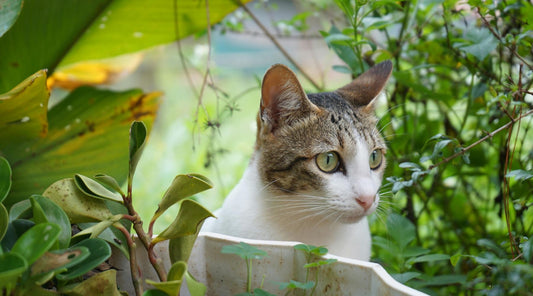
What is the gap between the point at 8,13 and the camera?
39.6 inches

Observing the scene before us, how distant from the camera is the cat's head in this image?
124 cm

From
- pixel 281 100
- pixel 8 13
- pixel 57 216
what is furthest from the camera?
pixel 281 100

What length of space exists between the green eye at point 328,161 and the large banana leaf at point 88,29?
0.64 meters

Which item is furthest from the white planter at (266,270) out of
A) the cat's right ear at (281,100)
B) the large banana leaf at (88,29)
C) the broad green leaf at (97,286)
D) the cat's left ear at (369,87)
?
the large banana leaf at (88,29)

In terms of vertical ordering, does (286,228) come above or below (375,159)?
below

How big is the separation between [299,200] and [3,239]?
73cm

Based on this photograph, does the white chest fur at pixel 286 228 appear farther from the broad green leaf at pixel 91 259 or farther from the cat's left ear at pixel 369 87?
the broad green leaf at pixel 91 259

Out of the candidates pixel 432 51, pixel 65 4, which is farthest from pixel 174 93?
pixel 432 51

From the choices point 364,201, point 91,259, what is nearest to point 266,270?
point 91,259

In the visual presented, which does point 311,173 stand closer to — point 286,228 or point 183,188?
point 286,228

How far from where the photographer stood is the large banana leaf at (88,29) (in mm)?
1398

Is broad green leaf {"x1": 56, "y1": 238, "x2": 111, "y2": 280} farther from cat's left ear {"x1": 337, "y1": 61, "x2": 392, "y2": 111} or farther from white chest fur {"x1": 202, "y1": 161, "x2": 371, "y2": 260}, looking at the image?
cat's left ear {"x1": 337, "y1": 61, "x2": 392, "y2": 111}

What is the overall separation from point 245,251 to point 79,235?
0.27 metres

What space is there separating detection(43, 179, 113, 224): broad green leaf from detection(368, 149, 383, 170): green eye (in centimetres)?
82
